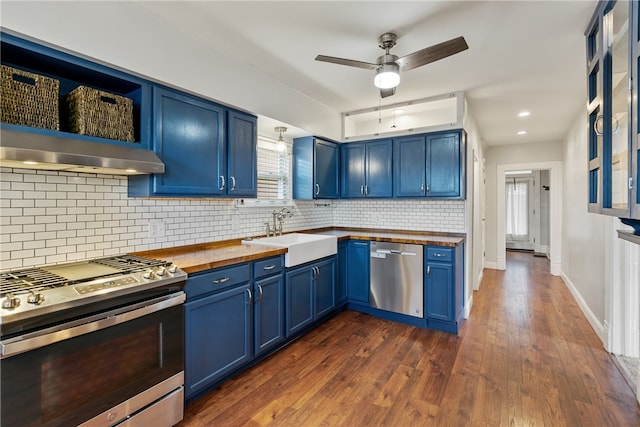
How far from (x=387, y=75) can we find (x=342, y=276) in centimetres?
233

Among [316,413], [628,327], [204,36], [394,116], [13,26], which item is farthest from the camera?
[394,116]

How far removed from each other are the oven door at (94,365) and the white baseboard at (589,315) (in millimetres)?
3731

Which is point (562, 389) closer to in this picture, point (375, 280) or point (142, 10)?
point (375, 280)

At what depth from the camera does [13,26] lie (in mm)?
1496

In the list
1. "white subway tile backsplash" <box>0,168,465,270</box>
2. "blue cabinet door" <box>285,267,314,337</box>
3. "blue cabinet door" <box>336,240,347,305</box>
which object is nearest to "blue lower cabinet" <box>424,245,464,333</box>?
"blue cabinet door" <box>336,240,347,305</box>

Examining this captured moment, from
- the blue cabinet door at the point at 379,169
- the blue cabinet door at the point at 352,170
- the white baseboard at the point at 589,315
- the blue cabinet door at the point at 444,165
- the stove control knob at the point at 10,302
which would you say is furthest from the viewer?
the blue cabinet door at the point at 352,170

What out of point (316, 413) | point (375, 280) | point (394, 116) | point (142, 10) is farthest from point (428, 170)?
point (142, 10)

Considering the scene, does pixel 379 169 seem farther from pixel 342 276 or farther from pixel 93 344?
pixel 93 344

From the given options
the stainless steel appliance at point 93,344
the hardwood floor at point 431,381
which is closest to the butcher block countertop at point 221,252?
the stainless steel appliance at point 93,344

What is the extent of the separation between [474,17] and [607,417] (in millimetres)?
2759

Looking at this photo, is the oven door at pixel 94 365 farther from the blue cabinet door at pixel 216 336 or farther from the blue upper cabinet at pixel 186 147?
the blue upper cabinet at pixel 186 147

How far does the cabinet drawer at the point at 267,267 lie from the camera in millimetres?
2449

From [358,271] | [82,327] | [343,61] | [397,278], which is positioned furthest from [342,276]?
[82,327]

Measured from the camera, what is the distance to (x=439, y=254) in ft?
10.5
